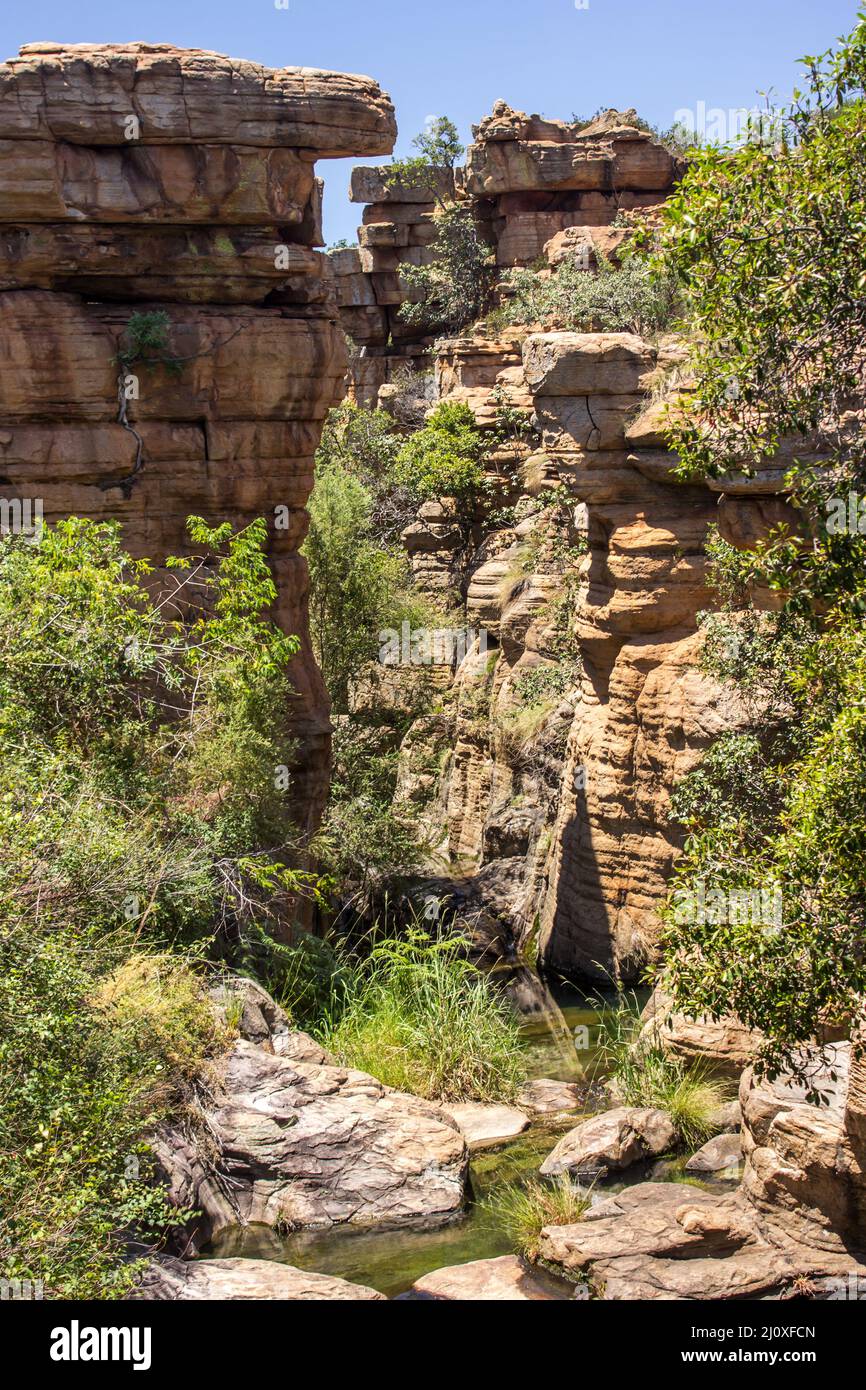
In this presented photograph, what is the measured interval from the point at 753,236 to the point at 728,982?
3.80m

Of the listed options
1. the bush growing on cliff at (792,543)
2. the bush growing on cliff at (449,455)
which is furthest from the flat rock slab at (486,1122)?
the bush growing on cliff at (449,455)

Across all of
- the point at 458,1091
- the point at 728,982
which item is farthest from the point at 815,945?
the point at 458,1091

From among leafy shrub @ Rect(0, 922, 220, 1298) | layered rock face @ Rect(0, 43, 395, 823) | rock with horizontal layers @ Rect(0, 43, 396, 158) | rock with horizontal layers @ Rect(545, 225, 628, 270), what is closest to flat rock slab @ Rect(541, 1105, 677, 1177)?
leafy shrub @ Rect(0, 922, 220, 1298)

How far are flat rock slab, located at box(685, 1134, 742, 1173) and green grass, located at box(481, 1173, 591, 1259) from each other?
0.84m

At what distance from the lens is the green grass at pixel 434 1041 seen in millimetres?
12078

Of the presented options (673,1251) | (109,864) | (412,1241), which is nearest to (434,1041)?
(412,1241)

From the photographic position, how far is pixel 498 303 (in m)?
35.3

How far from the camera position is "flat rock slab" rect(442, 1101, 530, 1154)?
11.3 meters

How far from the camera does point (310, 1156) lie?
33.1ft

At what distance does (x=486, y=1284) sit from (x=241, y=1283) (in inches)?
60.8

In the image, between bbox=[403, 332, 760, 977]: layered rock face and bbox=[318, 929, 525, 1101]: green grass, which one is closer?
bbox=[318, 929, 525, 1101]: green grass

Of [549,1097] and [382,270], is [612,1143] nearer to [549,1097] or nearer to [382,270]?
[549,1097]

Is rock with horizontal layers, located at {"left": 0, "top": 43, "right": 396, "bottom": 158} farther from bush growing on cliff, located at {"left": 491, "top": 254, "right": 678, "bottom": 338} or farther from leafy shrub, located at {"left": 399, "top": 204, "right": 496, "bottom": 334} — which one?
leafy shrub, located at {"left": 399, "top": 204, "right": 496, "bottom": 334}
